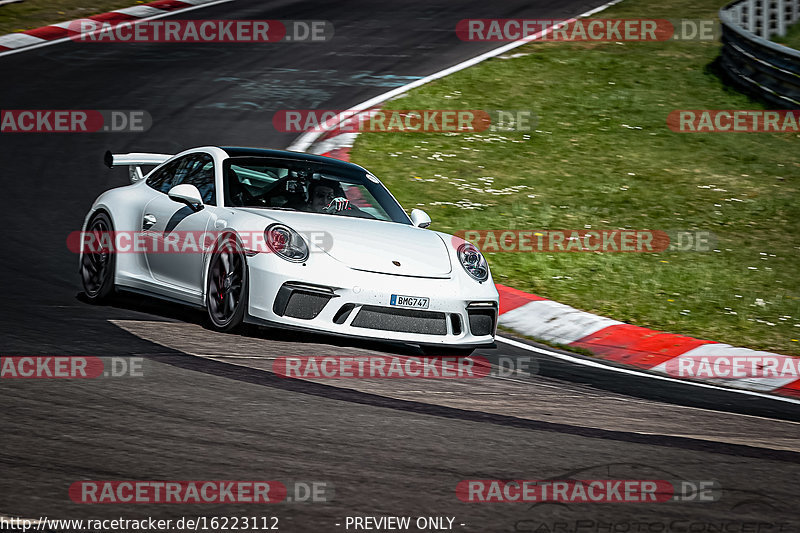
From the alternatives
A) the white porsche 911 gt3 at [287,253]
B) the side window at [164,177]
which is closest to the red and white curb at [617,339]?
the white porsche 911 gt3 at [287,253]

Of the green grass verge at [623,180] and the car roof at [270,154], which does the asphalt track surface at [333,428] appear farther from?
the green grass verge at [623,180]

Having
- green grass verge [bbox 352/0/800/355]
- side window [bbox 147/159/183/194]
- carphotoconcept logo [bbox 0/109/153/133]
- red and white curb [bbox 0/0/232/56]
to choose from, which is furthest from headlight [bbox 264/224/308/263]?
red and white curb [bbox 0/0/232/56]

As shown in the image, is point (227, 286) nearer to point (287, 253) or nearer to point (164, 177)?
point (287, 253)

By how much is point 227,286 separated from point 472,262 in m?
1.64

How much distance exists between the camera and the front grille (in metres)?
6.58

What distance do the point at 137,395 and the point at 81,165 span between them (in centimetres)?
753

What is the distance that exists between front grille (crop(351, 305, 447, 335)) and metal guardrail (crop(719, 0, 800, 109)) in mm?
10207

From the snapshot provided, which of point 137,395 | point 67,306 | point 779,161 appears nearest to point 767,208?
point 779,161

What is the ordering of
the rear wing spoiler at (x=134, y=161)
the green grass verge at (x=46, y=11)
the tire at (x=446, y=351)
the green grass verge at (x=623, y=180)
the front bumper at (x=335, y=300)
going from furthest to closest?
the green grass verge at (x=46, y=11)
the green grass verge at (x=623, y=180)
the rear wing spoiler at (x=134, y=161)
the tire at (x=446, y=351)
the front bumper at (x=335, y=300)

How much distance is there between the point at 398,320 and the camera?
664 centimetres

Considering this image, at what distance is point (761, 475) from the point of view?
4.63 metres

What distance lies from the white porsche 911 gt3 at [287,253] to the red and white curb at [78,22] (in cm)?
→ 1067

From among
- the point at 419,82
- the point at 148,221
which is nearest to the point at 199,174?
the point at 148,221

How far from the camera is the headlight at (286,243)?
6676 mm
